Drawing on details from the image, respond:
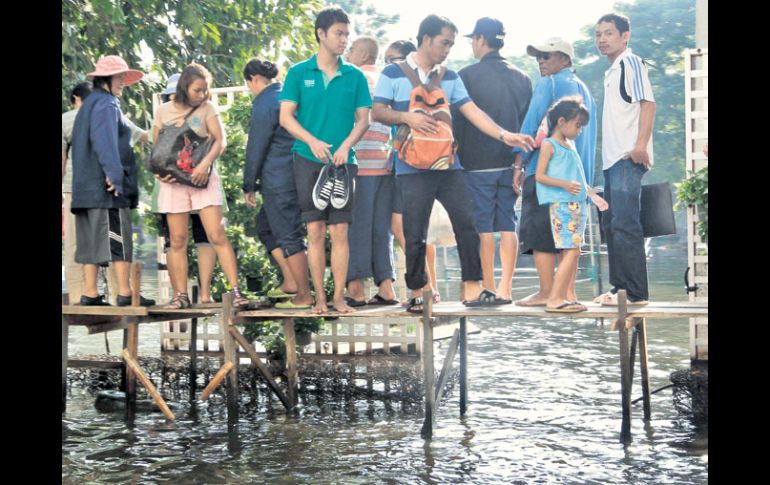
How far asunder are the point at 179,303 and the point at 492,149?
9.51ft

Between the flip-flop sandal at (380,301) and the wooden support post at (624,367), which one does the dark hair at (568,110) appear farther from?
the flip-flop sandal at (380,301)

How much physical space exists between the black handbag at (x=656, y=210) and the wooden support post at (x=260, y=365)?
126 inches

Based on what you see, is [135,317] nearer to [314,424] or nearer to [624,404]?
[314,424]

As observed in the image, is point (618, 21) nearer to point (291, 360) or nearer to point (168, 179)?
point (168, 179)

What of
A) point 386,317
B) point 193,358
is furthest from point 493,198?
point 193,358

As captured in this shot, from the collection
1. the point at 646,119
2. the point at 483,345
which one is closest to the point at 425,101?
the point at 646,119

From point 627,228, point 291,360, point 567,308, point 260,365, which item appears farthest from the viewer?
point 291,360

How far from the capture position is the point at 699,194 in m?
9.89

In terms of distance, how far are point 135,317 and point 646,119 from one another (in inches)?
182

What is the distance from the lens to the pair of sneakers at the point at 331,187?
8328 mm

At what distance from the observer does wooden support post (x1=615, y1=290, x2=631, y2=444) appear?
7.93 m

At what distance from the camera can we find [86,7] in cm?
1288

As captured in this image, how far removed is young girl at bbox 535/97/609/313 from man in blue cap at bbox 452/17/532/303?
0.44 meters

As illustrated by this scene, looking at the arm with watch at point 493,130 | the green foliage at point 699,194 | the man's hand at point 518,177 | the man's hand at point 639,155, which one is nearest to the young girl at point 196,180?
the arm with watch at point 493,130
